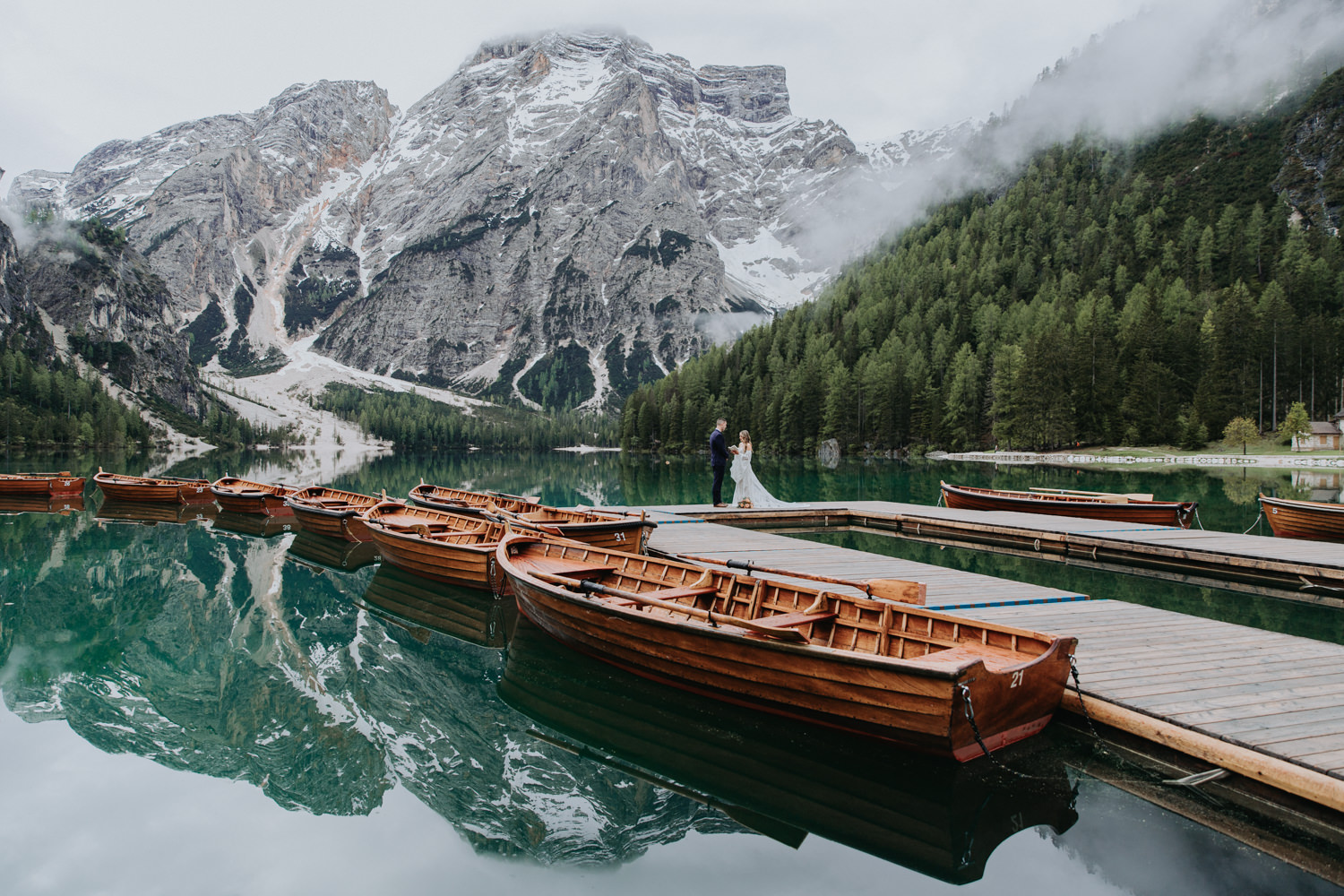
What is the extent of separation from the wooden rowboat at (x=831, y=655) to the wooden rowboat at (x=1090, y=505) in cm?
1916

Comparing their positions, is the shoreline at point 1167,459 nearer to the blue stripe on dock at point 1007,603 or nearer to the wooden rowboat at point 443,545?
the blue stripe on dock at point 1007,603

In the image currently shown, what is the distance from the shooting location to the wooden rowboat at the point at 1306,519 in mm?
20188

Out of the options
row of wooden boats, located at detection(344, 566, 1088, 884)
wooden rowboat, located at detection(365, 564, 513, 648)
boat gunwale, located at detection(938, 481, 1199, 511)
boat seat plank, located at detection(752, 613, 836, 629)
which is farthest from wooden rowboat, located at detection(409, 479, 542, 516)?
→ boat gunwale, located at detection(938, 481, 1199, 511)

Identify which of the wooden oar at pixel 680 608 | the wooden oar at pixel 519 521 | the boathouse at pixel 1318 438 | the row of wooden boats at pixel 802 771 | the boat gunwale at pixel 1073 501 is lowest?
the row of wooden boats at pixel 802 771

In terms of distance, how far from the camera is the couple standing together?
72.3 ft

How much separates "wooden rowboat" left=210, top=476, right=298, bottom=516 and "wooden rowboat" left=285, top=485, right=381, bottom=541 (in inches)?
131

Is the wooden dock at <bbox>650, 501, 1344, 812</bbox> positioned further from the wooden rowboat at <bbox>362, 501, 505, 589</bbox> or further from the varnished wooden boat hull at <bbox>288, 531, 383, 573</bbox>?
the varnished wooden boat hull at <bbox>288, 531, 383, 573</bbox>

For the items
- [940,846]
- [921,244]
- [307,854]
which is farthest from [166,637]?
[921,244]

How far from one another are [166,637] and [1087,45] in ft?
794

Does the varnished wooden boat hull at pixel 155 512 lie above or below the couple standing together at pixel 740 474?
below

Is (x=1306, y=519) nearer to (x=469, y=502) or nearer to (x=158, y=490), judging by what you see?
(x=469, y=502)

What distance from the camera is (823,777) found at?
289 inches

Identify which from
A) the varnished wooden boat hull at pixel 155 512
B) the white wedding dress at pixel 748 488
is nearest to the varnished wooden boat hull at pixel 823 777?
the white wedding dress at pixel 748 488

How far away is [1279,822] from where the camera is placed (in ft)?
19.4
